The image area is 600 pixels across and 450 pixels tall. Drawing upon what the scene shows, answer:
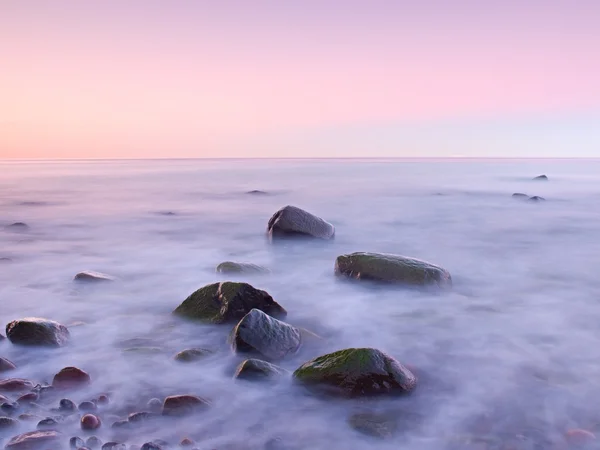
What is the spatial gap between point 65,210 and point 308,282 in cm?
929

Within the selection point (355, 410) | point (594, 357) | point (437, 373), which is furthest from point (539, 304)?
point (355, 410)

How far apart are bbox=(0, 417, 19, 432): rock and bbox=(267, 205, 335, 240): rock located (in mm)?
5517

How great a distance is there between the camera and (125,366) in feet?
11.1

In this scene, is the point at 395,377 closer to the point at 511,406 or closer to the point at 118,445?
the point at 511,406

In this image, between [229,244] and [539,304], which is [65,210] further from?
[539,304]

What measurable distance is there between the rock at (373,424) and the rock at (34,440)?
1.42 meters

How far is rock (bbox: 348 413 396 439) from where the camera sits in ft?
8.61

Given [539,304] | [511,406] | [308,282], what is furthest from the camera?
[308,282]

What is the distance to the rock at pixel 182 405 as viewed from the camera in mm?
2770

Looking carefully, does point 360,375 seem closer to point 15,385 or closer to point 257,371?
point 257,371

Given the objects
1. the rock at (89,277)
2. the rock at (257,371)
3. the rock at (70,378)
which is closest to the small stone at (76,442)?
the rock at (70,378)

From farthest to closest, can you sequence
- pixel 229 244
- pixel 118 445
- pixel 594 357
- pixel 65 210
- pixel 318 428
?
pixel 65 210 → pixel 229 244 → pixel 594 357 → pixel 318 428 → pixel 118 445

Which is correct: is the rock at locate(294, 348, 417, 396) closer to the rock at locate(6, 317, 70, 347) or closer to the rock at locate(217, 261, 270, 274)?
the rock at locate(6, 317, 70, 347)

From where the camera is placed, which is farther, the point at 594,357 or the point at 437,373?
the point at 594,357
